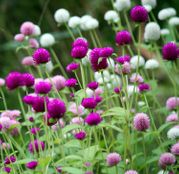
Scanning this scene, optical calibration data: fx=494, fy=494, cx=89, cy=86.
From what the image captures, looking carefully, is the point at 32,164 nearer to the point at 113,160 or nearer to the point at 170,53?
the point at 113,160

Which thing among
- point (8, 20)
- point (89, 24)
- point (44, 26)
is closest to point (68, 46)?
point (44, 26)

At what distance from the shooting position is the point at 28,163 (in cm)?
137

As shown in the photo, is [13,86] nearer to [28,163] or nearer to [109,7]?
[28,163]

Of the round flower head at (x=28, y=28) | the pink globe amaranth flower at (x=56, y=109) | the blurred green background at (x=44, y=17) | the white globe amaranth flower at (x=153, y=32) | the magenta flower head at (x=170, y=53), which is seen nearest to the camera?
the pink globe amaranth flower at (x=56, y=109)

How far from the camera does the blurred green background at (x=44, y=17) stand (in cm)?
424

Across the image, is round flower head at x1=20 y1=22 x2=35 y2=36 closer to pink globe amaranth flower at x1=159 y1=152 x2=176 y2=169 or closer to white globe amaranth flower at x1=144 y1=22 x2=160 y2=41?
white globe amaranth flower at x1=144 y1=22 x2=160 y2=41

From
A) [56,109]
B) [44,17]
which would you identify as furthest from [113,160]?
[44,17]

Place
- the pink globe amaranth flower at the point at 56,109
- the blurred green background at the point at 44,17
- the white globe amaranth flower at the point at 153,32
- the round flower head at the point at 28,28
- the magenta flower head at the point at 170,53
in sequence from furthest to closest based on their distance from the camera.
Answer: the blurred green background at the point at 44,17
the round flower head at the point at 28,28
the white globe amaranth flower at the point at 153,32
the magenta flower head at the point at 170,53
the pink globe amaranth flower at the point at 56,109

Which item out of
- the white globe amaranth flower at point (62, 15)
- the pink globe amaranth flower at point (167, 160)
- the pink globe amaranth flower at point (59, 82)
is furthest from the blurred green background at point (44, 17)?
the pink globe amaranth flower at point (167, 160)

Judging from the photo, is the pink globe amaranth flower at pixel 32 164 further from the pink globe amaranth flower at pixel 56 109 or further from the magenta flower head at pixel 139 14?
the magenta flower head at pixel 139 14

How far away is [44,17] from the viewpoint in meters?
4.71

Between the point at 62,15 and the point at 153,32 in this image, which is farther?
the point at 62,15

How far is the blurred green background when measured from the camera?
4238 millimetres

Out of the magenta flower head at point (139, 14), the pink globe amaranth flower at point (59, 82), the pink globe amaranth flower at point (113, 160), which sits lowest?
the pink globe amaranth flower at point (113, 160)
